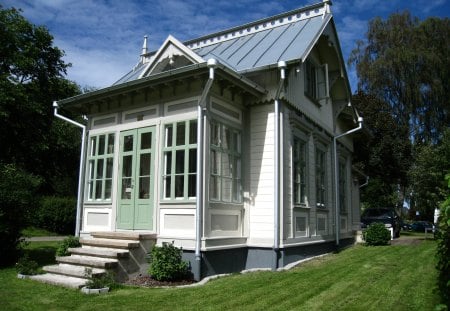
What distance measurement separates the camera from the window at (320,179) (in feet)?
43.8

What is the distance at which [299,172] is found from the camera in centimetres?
1161

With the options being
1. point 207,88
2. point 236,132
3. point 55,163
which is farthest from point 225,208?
point 55,163

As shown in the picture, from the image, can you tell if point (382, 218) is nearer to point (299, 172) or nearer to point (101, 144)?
point (299, 172)

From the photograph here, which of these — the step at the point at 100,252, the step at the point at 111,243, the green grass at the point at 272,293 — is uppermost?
the step at the point at 111,243

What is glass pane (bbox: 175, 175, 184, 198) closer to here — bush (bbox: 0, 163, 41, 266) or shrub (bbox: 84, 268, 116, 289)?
shrub (bbox: 84, 268, 116, 289)

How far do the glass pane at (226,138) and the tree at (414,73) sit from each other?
78.6ft

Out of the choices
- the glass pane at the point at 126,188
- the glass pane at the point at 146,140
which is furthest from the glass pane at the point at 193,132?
the glass pane at the point at 126,188

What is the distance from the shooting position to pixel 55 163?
25.3m

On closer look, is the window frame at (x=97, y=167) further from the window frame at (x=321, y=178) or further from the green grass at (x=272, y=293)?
the window frame at (x=321, y=178)

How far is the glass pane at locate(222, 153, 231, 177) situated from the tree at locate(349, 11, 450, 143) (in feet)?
79.3

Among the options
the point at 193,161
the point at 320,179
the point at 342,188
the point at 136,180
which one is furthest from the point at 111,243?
the point at 342,188

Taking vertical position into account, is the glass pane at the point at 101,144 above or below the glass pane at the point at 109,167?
above

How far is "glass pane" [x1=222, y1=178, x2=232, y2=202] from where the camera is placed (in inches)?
384

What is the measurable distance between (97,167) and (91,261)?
3.46 metres
